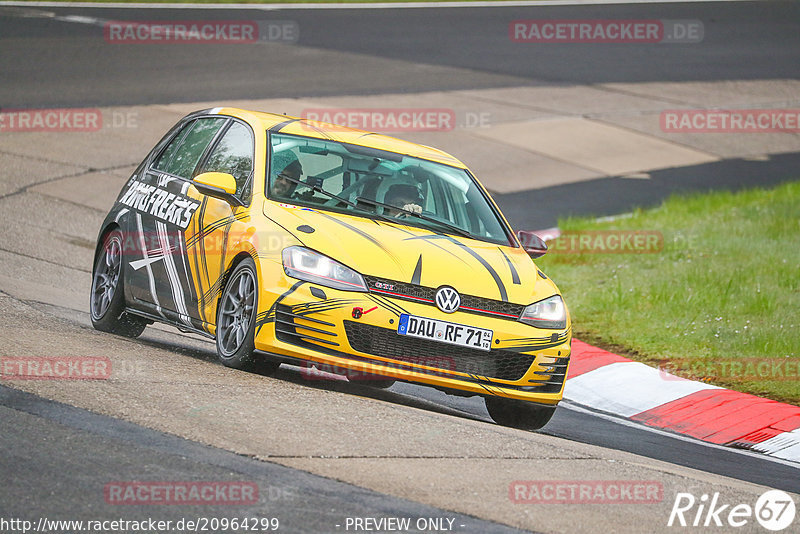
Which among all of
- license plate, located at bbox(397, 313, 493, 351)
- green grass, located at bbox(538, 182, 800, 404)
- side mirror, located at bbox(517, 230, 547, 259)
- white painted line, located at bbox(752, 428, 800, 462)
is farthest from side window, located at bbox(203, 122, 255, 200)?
green grass, located at bbox(538, 182, 800, 404)

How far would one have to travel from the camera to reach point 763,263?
1326 centimetres

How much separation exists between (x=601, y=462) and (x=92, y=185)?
36.2 feet

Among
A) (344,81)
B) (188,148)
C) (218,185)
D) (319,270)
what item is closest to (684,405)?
(319,270)

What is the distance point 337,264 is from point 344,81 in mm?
16460

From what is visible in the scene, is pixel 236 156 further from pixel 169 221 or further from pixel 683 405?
pixel 683 405

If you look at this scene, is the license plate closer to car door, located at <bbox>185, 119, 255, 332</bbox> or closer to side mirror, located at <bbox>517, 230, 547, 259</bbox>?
car door, located at <bbox>185, 119, 255, 332</bbox>

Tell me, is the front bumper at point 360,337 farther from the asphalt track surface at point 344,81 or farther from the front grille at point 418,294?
the asphalt track surface at point 344,81

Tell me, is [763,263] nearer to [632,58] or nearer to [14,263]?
[14,263]

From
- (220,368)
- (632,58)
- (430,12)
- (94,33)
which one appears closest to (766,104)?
(632,58)

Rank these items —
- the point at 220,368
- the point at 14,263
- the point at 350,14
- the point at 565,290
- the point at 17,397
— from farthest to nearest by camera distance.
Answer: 1. the point at 350,14
2. the point at 565,290
3. the point at 14,263
4. the point at 220,368
5. the point at 17,397

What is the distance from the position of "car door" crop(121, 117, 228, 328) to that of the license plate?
1.66 meters

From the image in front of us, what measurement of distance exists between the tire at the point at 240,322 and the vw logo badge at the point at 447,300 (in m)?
1.05

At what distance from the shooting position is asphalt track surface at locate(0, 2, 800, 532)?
5457mm

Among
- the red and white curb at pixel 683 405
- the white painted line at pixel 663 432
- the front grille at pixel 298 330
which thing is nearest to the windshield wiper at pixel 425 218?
the front grille at pixel 298 330
